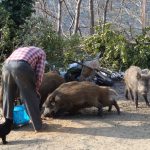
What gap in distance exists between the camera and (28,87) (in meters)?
7.79

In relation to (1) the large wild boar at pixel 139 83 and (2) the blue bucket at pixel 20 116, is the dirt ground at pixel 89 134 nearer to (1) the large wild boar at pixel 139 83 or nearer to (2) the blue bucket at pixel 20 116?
(2) the blue bucket at pixel 20 116

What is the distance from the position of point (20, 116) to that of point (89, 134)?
135cm

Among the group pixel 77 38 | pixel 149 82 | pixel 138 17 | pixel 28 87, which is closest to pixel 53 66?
pixel 77 38

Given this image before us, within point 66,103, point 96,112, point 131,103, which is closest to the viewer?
point 66,103

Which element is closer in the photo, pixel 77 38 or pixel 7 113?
pixel 7 113

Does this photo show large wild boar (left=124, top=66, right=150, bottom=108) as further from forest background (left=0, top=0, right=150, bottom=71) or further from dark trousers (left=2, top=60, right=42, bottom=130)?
dark trousers (left=2, top=60, right=42, bottom=130)

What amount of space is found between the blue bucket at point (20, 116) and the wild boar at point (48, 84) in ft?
3.71

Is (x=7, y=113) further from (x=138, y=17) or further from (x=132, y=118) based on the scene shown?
(x=138, y=17)

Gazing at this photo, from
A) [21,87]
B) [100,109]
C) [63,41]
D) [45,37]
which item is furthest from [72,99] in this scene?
[63,41]

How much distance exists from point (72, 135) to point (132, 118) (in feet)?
5.25

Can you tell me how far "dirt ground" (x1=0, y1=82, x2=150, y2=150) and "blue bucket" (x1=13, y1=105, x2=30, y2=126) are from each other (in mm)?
104

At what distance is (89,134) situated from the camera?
26.0 ft

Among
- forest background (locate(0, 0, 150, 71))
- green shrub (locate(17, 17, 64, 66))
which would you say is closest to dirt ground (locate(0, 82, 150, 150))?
green shrub (locate(17, 17, 64, 66))

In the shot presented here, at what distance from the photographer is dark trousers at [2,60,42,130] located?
7.71m
